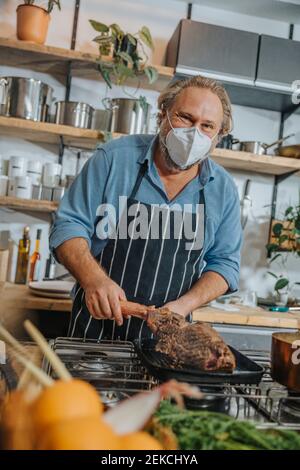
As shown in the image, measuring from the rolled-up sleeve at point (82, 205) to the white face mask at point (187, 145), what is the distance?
281mm

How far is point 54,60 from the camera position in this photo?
316 centimetres

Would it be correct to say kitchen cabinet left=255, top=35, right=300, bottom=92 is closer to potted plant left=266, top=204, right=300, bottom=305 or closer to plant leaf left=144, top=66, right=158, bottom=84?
plant leaf left=144, top=66, right=158, bottom=84

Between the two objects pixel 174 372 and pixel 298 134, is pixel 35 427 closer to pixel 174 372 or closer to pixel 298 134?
pixel 174 372

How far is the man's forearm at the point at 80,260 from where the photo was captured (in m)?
1.46

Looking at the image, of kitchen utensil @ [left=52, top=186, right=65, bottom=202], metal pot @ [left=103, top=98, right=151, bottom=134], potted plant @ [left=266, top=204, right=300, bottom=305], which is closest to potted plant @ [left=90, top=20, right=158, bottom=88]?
metal pot @ [left=103, top=98, right=151, bottom=134]

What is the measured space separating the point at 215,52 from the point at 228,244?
1.87 meters

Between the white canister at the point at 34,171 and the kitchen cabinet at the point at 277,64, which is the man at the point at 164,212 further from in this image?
the kitchen cabinet at the point at 277,64

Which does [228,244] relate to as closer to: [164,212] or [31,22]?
[164,212]

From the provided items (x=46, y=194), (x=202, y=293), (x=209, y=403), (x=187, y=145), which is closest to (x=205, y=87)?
(x=187, y=145)

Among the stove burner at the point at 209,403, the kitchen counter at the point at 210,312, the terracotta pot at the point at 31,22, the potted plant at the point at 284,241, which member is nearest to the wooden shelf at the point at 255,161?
the potted plant at the point at 284,241

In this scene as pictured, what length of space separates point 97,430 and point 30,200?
105 inches

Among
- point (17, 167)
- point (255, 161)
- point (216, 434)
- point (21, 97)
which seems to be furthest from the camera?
point (255, 161)

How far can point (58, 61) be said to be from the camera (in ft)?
10.4

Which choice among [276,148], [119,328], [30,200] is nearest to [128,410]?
[119,328]
